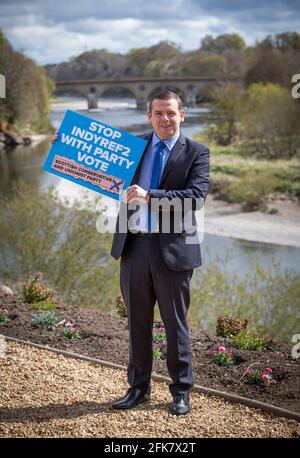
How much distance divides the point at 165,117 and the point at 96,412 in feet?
6.40

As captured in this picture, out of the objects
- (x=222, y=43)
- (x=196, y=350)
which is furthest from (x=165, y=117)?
(x=222, y=43)

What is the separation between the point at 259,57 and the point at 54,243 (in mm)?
48751

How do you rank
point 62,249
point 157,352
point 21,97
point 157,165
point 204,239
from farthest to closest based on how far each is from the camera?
1. point 21,97
2. point 204,239
3. point 62,249
4. point 157,352
5. point 157,165

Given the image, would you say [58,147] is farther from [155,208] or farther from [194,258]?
[194,258]

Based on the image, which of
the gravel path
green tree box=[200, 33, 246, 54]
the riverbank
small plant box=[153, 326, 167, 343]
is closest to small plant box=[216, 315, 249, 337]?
small plant box=[153, 326, 167, 343]

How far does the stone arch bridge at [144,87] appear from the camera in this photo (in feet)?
181

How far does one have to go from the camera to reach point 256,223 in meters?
26.0

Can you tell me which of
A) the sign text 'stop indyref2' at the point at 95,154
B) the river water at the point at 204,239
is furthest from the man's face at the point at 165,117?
the river water at the point at 204,239

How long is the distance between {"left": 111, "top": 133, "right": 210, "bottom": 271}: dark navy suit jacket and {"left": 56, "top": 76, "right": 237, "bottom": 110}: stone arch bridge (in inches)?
1826

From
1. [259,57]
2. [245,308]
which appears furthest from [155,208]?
[259,57]

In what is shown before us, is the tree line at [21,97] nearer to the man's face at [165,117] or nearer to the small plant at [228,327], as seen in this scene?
the small plant at [228,327]

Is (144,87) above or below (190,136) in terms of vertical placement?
above

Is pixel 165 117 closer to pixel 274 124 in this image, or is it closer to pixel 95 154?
pixel 95 154

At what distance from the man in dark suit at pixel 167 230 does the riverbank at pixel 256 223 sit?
759 inches
